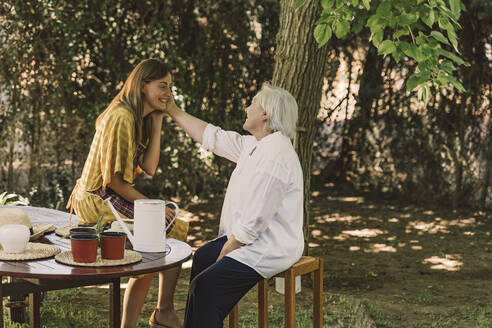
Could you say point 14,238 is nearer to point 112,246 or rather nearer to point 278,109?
point 112,246

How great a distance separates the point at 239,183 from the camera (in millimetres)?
3367

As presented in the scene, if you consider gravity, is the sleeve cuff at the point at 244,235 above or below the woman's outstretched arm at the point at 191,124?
below

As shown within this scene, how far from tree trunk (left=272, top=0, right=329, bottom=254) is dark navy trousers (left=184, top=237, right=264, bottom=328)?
2261 mm

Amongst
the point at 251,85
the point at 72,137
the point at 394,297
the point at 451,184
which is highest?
the point at 251,85

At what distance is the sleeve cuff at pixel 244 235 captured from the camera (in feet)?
10.3

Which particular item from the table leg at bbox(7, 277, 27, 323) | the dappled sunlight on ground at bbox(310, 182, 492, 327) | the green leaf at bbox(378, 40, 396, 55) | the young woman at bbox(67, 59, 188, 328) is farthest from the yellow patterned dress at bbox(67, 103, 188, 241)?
the dappled sunlight on ground at bbox(310, 182, 492, 327)

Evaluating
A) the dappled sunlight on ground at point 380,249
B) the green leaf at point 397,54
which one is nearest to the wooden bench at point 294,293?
the green leaf at point 397,54

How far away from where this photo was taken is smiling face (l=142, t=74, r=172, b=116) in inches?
151

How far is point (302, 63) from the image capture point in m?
5.17

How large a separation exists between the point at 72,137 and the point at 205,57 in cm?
193

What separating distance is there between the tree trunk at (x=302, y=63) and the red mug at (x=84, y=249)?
286cm

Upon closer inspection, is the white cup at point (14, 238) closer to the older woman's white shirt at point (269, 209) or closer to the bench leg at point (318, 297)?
the older woman's white shirt at point (269, 209)

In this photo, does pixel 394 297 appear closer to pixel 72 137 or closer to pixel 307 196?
pixel 307 196

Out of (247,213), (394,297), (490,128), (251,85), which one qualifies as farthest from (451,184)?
(247,213)
